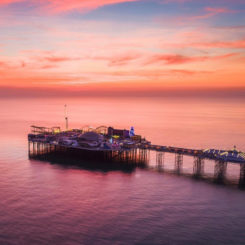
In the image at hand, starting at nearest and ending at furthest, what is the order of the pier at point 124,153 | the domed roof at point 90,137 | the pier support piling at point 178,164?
the pier at point 124,153 < the pier support piling at point 178,164 < the domed roof at point 90,137

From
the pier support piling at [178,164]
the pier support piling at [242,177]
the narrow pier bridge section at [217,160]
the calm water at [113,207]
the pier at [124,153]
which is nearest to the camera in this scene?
the calm water at [113,207]

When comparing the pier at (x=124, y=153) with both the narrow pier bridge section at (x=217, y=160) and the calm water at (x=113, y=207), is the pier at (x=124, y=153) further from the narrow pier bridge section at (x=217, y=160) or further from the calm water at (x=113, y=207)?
the calm water at (x=113, y=207)

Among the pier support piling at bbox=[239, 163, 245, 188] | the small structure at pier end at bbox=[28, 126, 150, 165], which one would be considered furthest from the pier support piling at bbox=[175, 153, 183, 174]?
the pier support piling at bbox=[239, 163, 245, 188]

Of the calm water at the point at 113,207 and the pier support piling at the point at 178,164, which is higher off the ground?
the pier support piling at the point at 178,164

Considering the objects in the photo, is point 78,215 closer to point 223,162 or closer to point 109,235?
point 109,235

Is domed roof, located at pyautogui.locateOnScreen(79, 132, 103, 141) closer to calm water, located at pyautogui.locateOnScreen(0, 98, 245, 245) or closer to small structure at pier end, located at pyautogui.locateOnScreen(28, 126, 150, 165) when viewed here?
small structure at pier end, located at pyautogui.locateOnScreen(28, 126, 150, 165)

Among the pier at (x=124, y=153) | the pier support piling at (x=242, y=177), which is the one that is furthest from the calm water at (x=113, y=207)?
the pier at (x=124, y=153)

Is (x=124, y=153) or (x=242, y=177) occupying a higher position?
(x=124, y=153)

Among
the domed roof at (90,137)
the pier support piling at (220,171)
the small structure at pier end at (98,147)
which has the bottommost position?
the pier support piling at (220,171)

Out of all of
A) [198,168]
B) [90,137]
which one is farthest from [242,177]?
[90,137]

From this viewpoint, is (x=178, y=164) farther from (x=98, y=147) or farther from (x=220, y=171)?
(x=98, y=147)
